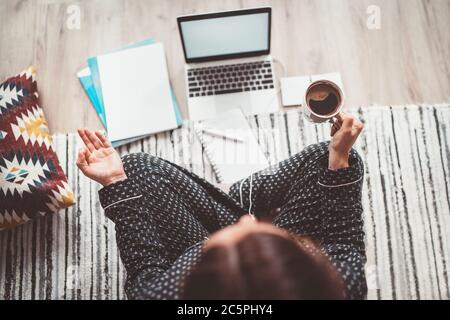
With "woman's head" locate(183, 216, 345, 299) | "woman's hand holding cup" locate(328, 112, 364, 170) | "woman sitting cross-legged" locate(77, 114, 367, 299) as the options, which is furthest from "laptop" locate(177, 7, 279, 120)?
"woman's head" locate(183, 216, 345, 299)

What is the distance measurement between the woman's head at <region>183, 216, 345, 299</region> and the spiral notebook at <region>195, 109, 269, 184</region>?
0.57 meters

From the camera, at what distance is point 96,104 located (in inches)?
52.3

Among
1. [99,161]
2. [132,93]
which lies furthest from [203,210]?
[132,93]

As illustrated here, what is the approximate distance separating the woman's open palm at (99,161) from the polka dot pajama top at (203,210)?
0.11ft

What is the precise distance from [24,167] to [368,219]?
1069mm

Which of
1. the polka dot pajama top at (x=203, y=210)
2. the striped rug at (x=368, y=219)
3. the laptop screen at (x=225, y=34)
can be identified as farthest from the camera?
the striped rug at (x=368, y=219)

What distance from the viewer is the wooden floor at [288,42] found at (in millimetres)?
1342

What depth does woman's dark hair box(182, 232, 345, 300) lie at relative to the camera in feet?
2.12

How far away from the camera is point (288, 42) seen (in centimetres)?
137

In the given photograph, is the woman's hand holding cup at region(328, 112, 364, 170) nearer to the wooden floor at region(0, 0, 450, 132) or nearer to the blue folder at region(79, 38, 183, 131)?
the wooden floor at region(0, 0, 450, 132)

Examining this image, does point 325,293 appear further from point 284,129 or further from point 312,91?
point 284,129

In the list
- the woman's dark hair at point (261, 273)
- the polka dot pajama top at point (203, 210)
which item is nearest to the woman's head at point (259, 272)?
the woman's dark hair at point (261, 273)

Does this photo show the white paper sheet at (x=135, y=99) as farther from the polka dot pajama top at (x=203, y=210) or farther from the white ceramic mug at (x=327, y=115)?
the white ceramic mug at (x=327, y=115)
